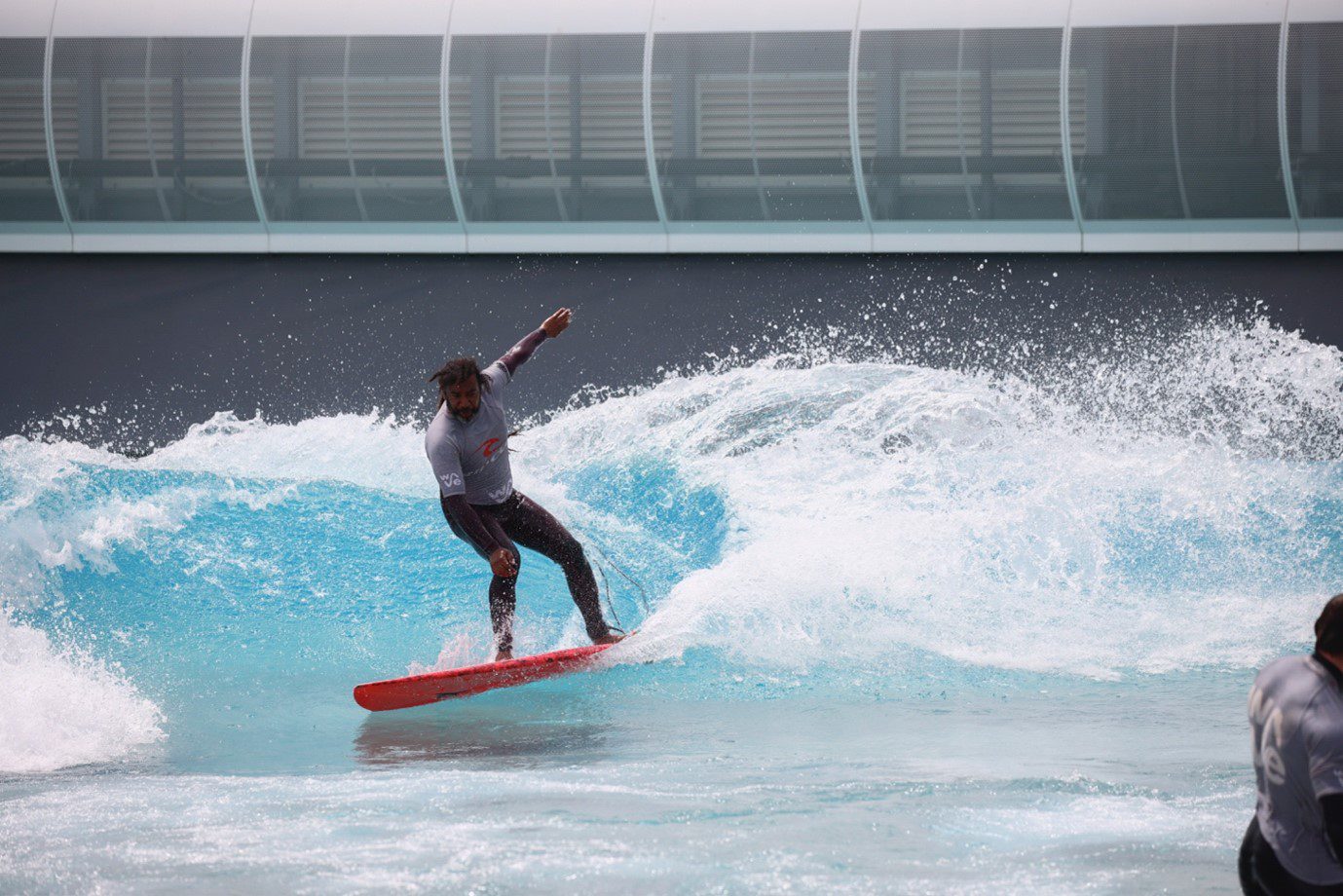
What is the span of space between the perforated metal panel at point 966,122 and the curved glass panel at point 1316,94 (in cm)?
156

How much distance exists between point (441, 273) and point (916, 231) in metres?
3.85

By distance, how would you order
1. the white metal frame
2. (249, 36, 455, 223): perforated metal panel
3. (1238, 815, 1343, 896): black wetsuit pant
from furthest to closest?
(249, 36, 455, 223): perforated metal panel
the white metal frame
(1238, 815, 1343, 896): black wetsuit pant

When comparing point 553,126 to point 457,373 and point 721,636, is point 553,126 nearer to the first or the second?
point 721,636

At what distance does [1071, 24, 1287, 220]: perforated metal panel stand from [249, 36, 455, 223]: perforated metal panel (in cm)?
504

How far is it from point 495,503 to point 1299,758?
425cm

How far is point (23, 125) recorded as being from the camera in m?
12.2

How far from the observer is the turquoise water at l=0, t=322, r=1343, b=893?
4.18m

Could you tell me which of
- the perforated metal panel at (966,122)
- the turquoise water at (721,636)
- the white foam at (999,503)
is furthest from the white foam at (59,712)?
the perforated metal panel at (966,122)

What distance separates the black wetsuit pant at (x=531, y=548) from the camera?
259 inches

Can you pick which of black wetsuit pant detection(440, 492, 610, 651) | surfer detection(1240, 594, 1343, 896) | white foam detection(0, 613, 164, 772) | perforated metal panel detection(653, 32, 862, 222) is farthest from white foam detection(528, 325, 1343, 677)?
surfer detection(1240, 594, 1343, 896)

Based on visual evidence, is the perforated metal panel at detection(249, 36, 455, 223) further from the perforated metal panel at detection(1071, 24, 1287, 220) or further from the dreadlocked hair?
the dreadlocked hair

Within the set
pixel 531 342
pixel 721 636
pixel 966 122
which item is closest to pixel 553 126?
pixel 966 122

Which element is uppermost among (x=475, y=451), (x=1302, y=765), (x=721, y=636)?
(x=475, y=451)

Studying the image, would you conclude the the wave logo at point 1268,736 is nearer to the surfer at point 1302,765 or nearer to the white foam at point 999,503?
the surfer at point 1302,765
